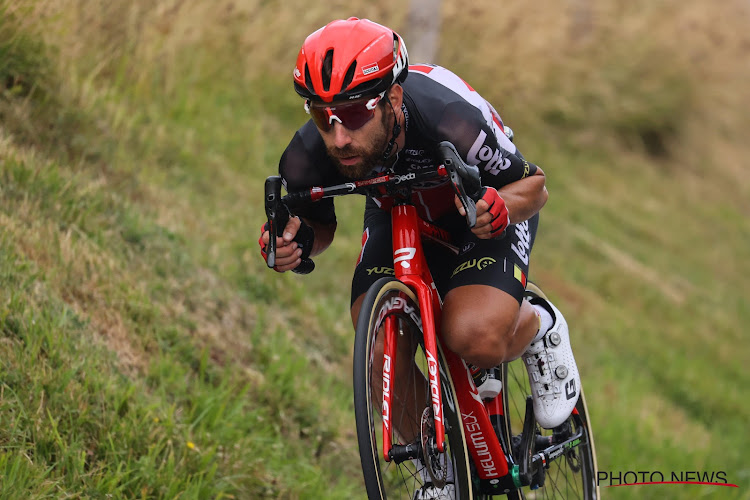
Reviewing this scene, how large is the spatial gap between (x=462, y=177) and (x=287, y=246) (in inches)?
29.9

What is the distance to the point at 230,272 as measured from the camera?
6.29 m

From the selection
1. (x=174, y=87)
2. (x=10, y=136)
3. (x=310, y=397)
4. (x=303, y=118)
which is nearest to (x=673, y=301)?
(x=303, y=118)

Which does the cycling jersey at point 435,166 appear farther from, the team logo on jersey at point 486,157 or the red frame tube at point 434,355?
the red frame tube at point 434,355

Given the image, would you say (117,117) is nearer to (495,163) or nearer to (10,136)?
(10,136)

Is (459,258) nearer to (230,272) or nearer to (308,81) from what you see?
(308,81)

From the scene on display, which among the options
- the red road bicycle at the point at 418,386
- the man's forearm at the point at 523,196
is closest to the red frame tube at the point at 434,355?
the red road bicycle at the point at 418,386

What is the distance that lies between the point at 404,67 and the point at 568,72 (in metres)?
13.0

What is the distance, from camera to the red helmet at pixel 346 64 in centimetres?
328

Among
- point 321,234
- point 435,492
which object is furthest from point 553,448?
point 321,234

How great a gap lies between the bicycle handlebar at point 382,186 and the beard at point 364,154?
0.04m

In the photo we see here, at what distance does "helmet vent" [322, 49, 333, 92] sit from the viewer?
3275 millimetres

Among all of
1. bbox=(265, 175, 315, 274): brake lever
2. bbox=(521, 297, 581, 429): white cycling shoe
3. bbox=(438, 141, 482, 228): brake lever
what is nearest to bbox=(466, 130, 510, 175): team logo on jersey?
bbox=(438, 141, 482, 228): brake lever

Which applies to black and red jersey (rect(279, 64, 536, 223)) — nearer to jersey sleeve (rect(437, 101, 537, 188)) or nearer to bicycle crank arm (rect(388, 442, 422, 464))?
jersey sleeve (rect(437, 101, 537, 188))

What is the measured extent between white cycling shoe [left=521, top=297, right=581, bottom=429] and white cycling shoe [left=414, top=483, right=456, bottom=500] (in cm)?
80
